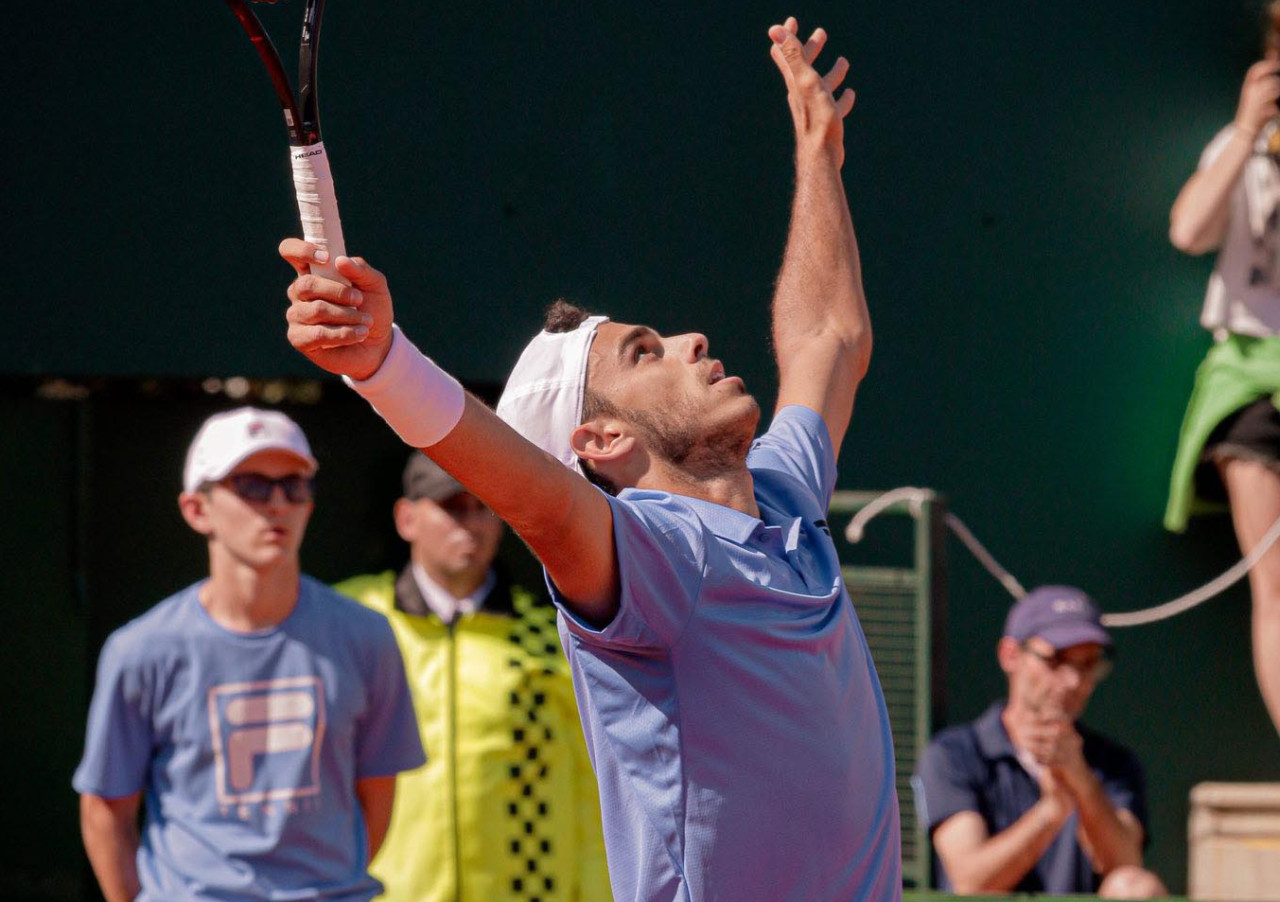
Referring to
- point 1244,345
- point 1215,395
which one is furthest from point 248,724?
point 1244,345

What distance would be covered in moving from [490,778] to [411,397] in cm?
308

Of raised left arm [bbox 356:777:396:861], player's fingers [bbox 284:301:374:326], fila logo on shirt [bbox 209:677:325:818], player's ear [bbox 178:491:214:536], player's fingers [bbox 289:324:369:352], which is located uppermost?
player's fingers [bbox 284:301:374:326]

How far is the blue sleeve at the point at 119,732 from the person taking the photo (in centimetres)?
435

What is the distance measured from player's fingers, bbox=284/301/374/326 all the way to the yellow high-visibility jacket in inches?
123

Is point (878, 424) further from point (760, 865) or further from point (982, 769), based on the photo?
point (760, 865)

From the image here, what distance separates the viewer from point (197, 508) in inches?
187

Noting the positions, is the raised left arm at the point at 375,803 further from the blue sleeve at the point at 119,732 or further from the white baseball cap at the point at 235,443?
the white baseball cap at the point at 235,443

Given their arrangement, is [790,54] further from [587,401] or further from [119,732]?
[119,732]

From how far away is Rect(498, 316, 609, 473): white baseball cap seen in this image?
8.79ft

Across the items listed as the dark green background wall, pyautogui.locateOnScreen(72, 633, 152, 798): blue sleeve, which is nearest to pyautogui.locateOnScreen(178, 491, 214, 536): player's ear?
pyautogui.locateOnScreen(72, 633, 152, 798): blue sleeve

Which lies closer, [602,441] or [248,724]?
[602,441]

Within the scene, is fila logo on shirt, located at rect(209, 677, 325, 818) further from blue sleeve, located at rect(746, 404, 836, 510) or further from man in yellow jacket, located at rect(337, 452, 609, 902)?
blue sleeve, located at rect(746, 404, 836, 510)

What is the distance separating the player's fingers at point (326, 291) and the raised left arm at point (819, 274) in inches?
52.3

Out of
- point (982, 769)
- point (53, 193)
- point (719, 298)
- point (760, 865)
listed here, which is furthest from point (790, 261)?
point (53, 193)
